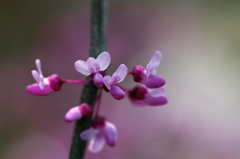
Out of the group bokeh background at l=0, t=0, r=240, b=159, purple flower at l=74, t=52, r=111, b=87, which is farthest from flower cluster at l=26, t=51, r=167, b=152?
bokeh background at l=0, t=0, r=240, b=159

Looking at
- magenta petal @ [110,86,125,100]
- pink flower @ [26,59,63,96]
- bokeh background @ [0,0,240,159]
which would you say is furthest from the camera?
bokeh background @ [0,0,240,159]

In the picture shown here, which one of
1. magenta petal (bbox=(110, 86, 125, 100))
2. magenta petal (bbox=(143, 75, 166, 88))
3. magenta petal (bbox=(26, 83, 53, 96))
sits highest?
magenta petal (bbox=(143, 75, 166, 88))

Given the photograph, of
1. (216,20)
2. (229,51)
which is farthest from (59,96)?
(216,20)

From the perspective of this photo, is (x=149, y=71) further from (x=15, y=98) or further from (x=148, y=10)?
(x=148, y=10)

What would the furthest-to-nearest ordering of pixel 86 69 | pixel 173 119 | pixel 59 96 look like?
pixel 59 96 < pixel 173 119 < pixel 86 69

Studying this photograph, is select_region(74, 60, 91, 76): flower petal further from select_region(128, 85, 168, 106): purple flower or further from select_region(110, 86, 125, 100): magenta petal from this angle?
select_region(128, 85, 168, 106): purple flower

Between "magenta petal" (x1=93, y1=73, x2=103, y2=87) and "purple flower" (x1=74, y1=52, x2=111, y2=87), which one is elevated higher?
"purple flower" (x1=74, y1=52, x2=111, y2=87)

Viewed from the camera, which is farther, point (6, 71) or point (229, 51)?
point (229, 51)
